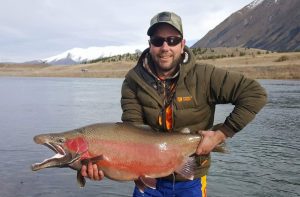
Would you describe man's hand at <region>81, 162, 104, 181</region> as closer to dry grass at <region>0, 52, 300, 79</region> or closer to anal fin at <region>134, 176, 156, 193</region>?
anal fin at <region>134, 176, 156, 193</region>

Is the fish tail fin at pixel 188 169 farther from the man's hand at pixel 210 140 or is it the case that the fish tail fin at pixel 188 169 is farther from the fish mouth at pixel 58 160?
the fish mouth at pixel 58 160

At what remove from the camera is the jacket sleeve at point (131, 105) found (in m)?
4.67

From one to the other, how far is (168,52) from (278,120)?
1552cm

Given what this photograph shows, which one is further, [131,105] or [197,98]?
[131,105]

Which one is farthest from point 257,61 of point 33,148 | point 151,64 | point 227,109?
point 151,64

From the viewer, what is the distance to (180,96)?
4539 millimetres

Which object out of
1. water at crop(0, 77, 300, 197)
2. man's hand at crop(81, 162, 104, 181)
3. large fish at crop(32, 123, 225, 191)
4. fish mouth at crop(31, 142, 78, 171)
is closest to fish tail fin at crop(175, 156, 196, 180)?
large fish at crop(32, 123, 225, 191)

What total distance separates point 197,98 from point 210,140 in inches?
18.0

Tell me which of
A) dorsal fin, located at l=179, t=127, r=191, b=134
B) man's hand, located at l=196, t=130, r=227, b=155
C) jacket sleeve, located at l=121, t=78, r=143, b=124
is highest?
jacket sleeve, located at l=121, t=78, r=143, b=124

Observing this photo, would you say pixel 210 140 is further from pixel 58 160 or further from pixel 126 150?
pixel 58 160

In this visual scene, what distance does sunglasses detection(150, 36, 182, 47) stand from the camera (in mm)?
4512

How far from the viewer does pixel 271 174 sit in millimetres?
10633

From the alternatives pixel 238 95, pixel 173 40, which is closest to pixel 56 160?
pixel 173 40

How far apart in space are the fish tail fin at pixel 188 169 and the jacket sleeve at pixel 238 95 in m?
0.43
